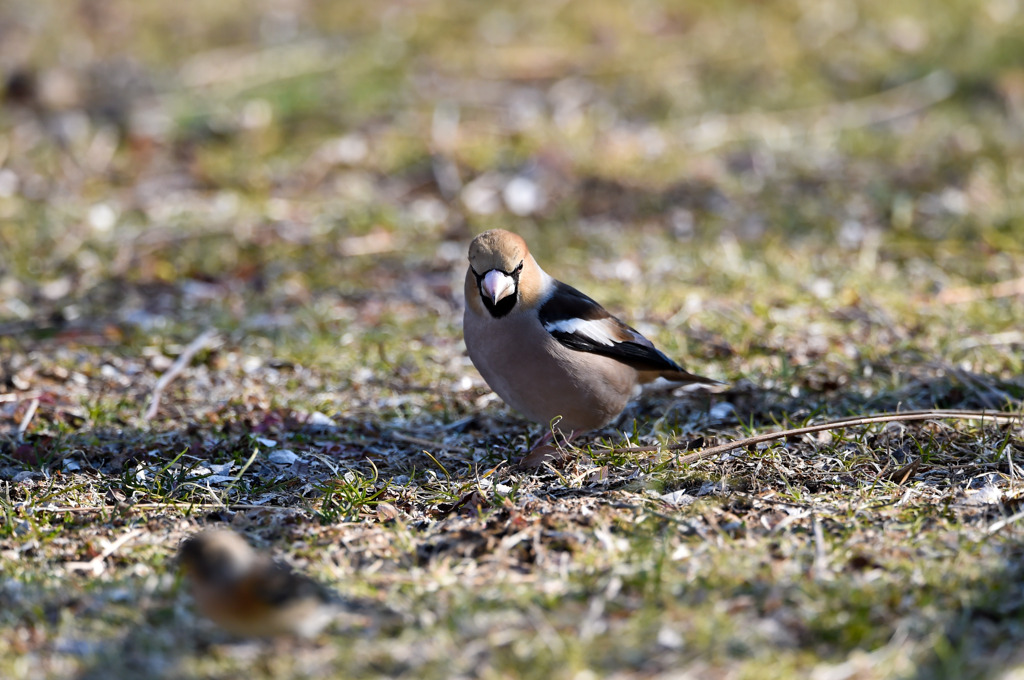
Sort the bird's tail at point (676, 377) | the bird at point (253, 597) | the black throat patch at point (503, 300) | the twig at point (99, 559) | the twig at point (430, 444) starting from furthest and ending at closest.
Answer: the bird's tail at point (676, 377) → the twig at point (430, 444) → the black throat patch at point (503, 300) → the twig at point (99, 559) → the bird at point (253, 597)

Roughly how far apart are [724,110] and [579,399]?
559 cm

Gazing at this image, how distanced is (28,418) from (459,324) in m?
2.25

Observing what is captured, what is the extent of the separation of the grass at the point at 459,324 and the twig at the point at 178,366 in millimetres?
40

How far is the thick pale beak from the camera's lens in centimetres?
398

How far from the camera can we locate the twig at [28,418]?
14.3 ft

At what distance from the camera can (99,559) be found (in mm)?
3268

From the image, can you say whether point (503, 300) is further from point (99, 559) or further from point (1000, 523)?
point (1000, 523)

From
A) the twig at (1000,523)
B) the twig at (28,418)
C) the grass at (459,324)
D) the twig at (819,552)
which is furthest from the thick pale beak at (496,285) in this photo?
the twig at (28,418)

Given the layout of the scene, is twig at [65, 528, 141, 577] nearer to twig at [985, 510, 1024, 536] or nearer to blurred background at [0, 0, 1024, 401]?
blurred background at [0, 0, 1024, 401]

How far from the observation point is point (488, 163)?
8.05 metres

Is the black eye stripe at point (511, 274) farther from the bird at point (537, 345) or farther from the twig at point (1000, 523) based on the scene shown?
the twig at point (1000, 523)

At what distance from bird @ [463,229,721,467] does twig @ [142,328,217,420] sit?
1490 millimetres

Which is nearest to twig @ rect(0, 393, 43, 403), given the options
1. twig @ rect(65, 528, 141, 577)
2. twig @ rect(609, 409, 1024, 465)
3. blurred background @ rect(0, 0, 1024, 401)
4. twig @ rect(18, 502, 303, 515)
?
blurred background @ rect(0, 0, 1024, 401)

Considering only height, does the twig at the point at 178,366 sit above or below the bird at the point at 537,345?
below
